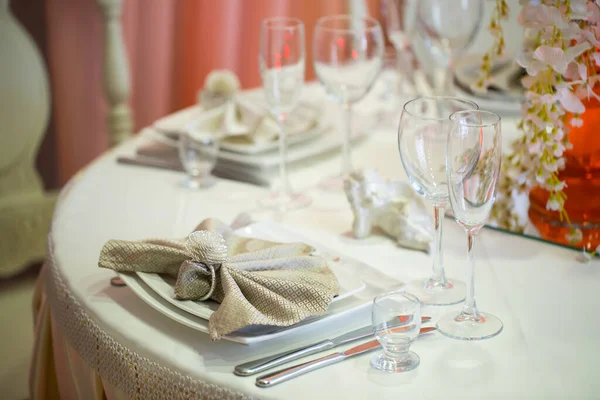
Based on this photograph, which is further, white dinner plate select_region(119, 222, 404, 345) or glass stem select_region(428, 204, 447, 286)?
glass stem select_region(428, 204, 447, 286)

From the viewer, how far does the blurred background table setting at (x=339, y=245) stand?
808mm

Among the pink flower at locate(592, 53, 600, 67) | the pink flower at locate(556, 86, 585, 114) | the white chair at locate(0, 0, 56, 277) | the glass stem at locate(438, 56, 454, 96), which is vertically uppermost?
the pink flower at locate(592, 53, 600, 67)

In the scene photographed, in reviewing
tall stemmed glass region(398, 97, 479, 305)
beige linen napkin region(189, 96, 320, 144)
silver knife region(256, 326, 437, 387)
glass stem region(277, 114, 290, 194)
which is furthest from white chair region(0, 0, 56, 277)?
silver knife region(256, 326, 437, 387)

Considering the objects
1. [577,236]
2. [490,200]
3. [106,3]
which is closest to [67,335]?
[490,200]

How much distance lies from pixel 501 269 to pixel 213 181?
1.88ft

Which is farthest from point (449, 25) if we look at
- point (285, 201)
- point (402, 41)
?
point (285, 201)

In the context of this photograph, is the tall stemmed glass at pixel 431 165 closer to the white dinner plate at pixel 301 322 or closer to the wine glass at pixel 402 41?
the white dinner plate at pixel 301 322

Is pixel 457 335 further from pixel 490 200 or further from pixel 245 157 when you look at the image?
pixel 245 157

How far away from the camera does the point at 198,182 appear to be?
1.38 meters

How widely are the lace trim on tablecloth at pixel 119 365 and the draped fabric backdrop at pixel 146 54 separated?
185 cm

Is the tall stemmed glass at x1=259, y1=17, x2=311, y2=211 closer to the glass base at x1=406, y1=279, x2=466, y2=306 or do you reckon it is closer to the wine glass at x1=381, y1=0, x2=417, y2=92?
the glass base at x1=406, y1=279, x2=466, y2=306

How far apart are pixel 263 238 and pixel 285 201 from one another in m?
0.21

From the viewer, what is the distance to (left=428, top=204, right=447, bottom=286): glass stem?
0.98 metres

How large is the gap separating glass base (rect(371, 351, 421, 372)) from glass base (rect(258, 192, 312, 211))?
502 mm
